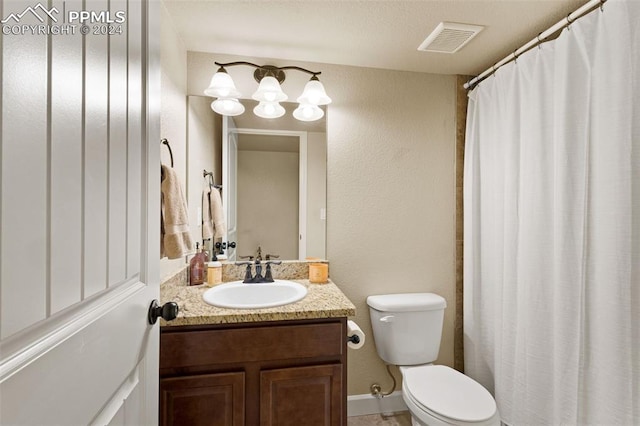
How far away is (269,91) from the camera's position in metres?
1.70

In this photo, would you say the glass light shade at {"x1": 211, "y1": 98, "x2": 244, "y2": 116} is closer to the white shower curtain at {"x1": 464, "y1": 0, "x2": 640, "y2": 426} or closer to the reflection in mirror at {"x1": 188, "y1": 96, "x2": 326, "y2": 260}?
the reflection in mirror at {"x1": 188, "y1": 96, "x2": 326, "y2": 260}

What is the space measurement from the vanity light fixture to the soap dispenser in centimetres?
84

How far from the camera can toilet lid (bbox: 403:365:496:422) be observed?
51.5 inches

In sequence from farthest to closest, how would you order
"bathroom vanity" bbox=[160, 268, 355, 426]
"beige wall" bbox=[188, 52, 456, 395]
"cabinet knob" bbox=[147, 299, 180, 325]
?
"beige wall" bbox=[188, 52, 456, 395] < "bathroom vanity" bbox=[160, 268, 355, 426] < "cabinet knob" bbox=[147, 299, 180, 325]

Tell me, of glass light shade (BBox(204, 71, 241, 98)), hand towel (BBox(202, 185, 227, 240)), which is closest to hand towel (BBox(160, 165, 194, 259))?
hand towel (BBox(202, 185, 227, 240))

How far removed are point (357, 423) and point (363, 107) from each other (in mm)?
1957

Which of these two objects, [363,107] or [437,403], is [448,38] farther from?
[437,403]

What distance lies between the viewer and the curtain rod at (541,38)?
47.9 inches

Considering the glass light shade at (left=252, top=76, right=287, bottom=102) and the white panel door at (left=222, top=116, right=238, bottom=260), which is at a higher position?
the glass light shade at (left=252, top=76, right=287, bottom=102)

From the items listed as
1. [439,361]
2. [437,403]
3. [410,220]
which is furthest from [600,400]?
[410,220]

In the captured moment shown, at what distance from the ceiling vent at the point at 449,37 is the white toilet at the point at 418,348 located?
1438 mm

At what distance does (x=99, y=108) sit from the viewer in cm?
53

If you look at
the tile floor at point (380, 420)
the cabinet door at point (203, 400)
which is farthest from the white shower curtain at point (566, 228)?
the cabinet door at point (203, 400)

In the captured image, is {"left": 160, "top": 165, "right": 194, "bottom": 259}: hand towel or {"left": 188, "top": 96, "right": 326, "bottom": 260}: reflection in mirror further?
{"left": 188, "top": 96, "right": 326, "bottom": 260}: reflection in mirror
